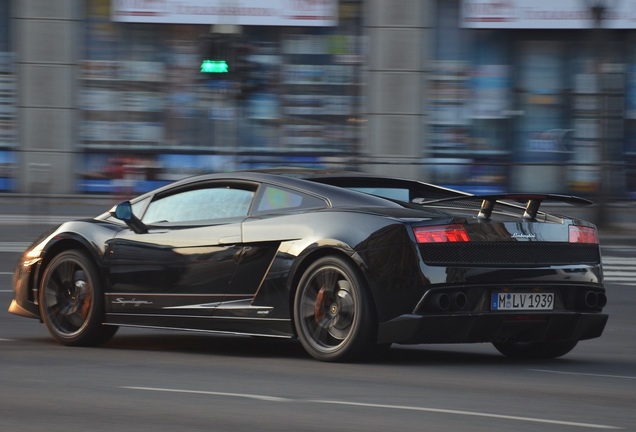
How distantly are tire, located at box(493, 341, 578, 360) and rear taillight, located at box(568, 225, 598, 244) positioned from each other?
0.78 meters

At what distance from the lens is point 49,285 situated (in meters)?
8.87

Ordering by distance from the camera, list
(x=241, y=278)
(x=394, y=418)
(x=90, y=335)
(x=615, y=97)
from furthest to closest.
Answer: (x=615, y=97)
(x=90, y=335)
(x=241, y=278)
(x=394, y=418)

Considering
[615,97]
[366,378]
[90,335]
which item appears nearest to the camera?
[366,378]

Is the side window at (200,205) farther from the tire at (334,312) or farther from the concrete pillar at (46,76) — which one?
the concrete pillar at (46,76)

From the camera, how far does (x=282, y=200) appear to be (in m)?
8.01

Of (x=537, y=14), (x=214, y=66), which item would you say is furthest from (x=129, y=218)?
(x=537, y=14)

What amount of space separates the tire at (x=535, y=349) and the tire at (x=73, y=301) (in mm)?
2553

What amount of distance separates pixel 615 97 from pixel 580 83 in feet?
2.41

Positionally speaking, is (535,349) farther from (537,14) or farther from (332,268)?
(537,14)

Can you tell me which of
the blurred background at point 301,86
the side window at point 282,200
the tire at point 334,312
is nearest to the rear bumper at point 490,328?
the tire at point 334,312

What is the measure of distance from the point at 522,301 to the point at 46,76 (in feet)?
65.2

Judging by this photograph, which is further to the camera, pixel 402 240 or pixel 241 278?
pixel 241 278

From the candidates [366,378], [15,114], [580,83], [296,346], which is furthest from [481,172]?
[366,378]

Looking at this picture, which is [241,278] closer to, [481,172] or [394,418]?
[394,418]
